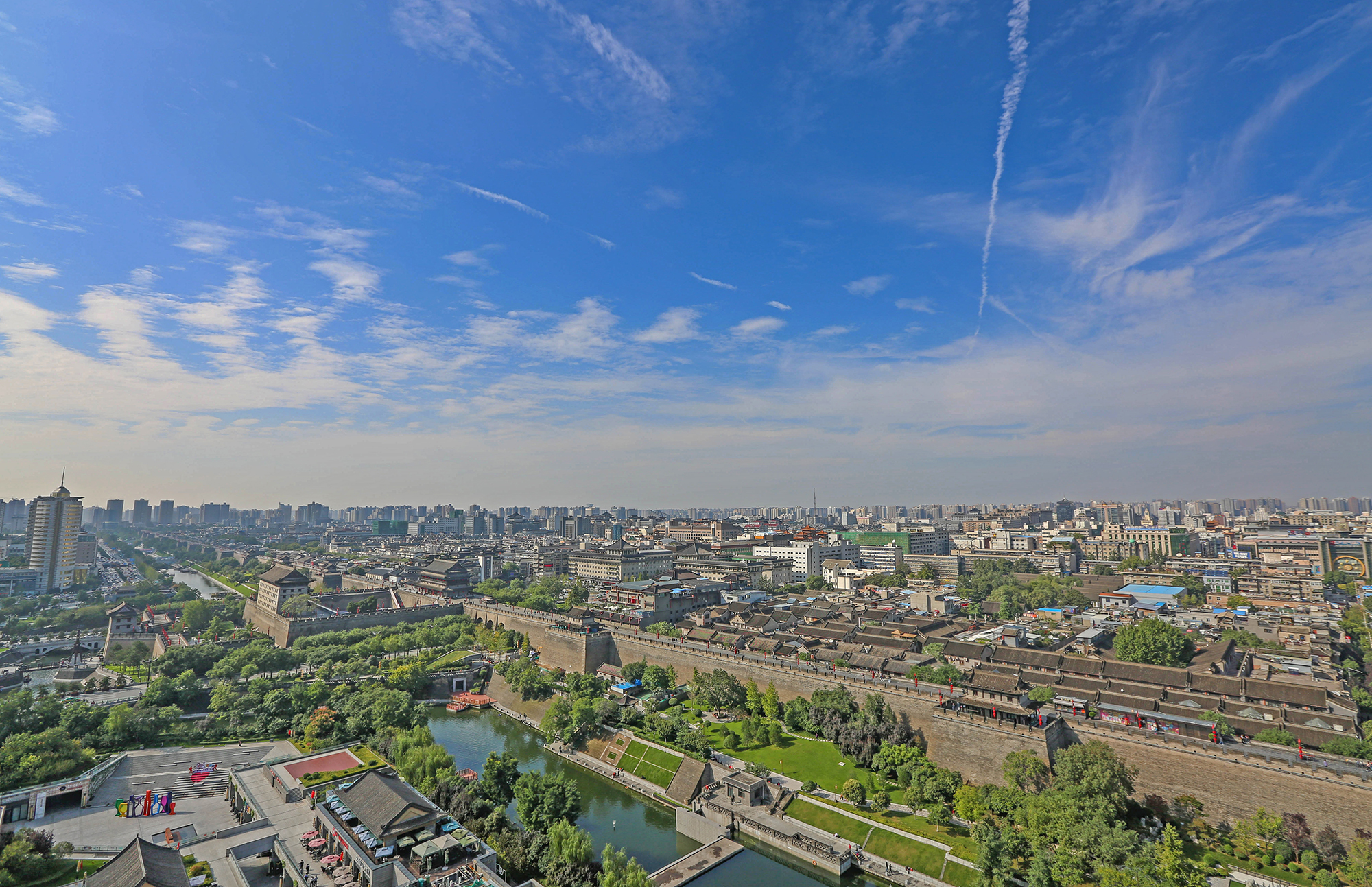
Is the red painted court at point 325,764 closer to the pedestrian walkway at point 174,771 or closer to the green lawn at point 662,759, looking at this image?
the pedestrian walkway at point 174,771

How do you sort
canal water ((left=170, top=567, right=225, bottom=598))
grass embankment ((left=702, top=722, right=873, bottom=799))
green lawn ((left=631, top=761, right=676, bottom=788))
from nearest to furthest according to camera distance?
1. grass embankment ((left=702, top=722, right=873, bottom=799))
2. green lawn ((left=631, top=761, right=676, bottom=788))
3. canal water ((left=170, top=567, right=225, bottom=598))

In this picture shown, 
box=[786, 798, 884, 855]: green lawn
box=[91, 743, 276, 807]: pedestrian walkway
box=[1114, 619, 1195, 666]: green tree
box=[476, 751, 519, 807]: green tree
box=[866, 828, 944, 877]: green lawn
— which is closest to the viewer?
box=[866, 828, 944, 877]: green lawn

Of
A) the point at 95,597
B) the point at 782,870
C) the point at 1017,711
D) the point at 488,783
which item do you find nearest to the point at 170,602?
the point at 95,597

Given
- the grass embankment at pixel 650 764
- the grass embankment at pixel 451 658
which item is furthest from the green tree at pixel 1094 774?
the grass embankment at pixel 451 658

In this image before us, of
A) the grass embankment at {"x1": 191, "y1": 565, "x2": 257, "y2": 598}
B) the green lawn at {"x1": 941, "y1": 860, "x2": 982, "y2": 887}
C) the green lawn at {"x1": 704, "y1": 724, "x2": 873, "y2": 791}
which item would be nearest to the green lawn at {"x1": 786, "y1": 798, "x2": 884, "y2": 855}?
the green lawn at {"x1": 704, "y1": 724, "x2": 873, "y2": 791}

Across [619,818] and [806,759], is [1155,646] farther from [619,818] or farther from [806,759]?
[619,818]

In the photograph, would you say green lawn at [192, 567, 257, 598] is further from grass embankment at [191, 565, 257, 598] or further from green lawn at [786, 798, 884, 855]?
green lawn at [786, 798, 884, 855]
